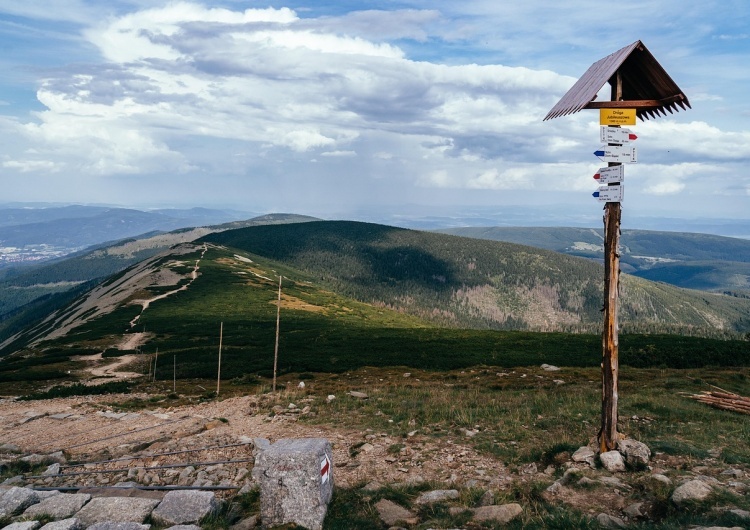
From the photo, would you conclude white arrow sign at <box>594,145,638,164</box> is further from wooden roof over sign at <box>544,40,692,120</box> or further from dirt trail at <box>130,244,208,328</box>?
dirt trail at <box>130,244,208,328</box>

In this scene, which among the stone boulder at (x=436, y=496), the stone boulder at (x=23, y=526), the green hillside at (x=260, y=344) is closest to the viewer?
the stone boulder at (x=23, y=526)

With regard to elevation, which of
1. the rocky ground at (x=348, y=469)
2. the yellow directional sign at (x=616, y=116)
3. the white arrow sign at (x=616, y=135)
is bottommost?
the rocky ground at (x=348, y=469)

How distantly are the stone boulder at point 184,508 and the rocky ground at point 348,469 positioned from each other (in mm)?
154

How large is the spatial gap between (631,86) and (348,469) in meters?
15.8

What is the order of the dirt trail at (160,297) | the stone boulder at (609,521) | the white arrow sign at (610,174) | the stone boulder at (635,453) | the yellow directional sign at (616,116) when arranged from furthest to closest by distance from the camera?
the dirt trail at (160,297)
the yellow directional sign at (616,116)
the white arrow sign at (610,174)
the stone boulder at (635,453)
the stone boulder at (609,521)

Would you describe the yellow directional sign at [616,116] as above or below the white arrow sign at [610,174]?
above

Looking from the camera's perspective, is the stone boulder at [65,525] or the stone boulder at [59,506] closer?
the stone boulder at [65,525]

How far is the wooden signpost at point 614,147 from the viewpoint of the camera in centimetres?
1446

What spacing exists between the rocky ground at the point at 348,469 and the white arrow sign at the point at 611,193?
7.31 metres

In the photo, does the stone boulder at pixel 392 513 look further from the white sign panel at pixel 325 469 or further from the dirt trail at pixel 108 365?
the dirt trail at pixel 108 365

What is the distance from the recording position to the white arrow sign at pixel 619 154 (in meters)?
14.4

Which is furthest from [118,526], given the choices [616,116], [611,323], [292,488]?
[616,116]

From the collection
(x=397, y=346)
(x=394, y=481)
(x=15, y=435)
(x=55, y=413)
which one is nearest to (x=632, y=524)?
(x=394, y=481)

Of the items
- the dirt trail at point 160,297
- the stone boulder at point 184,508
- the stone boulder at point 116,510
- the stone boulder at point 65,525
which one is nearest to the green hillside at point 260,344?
the dirt trail at point 160,297
